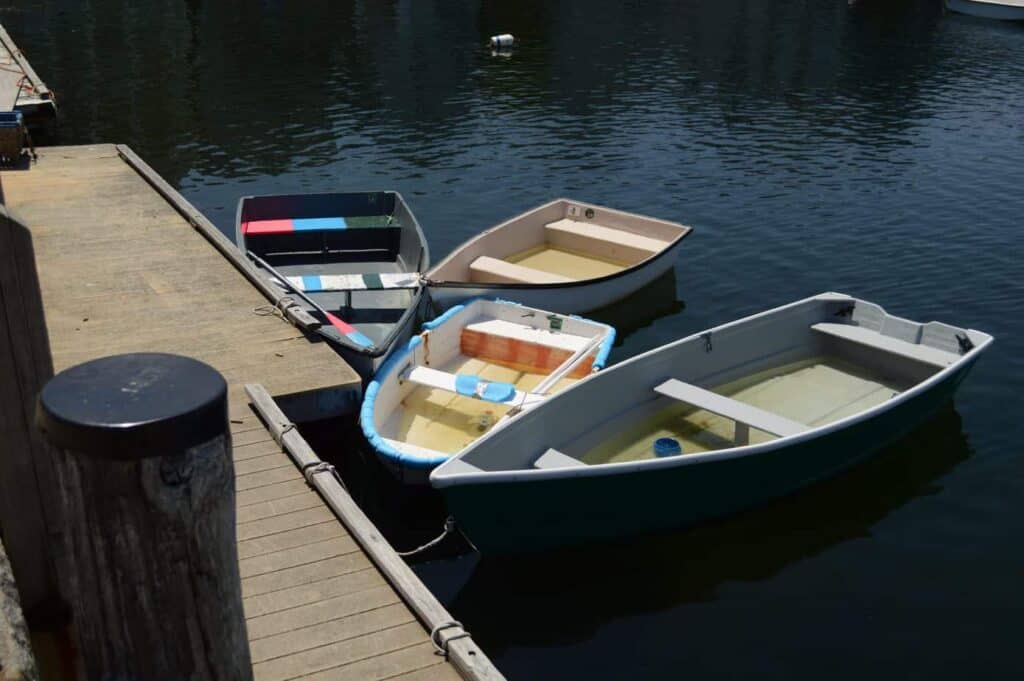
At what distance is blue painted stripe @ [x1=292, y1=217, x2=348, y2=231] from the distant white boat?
1628 inches

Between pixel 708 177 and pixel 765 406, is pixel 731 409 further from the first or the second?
pixel 708 177

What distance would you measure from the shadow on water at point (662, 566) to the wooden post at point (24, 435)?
5780 mm

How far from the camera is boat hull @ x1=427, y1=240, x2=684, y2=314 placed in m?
14.6

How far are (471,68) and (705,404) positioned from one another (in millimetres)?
27406

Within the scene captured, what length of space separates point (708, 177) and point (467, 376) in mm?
14442

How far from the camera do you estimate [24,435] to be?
404 centimetres

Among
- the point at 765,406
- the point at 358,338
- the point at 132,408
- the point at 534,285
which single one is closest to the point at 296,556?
the point at 358,338

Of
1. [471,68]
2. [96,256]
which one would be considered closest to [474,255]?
[96,256]

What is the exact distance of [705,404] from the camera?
1138cm

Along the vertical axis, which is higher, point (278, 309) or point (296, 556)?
point (278, 309)

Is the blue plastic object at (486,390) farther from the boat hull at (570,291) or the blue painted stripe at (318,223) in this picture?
the blue painted stripe at (318,223)

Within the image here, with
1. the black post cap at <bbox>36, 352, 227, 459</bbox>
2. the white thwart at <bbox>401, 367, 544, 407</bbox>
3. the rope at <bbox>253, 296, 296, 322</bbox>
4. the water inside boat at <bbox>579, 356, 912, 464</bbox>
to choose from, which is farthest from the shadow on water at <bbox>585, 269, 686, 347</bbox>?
the black post cap at <bbox>36, 352, 227, 459</bbox>

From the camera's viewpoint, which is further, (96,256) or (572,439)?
(96,256)

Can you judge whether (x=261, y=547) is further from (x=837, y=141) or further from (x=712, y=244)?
(x=837, y=141)
